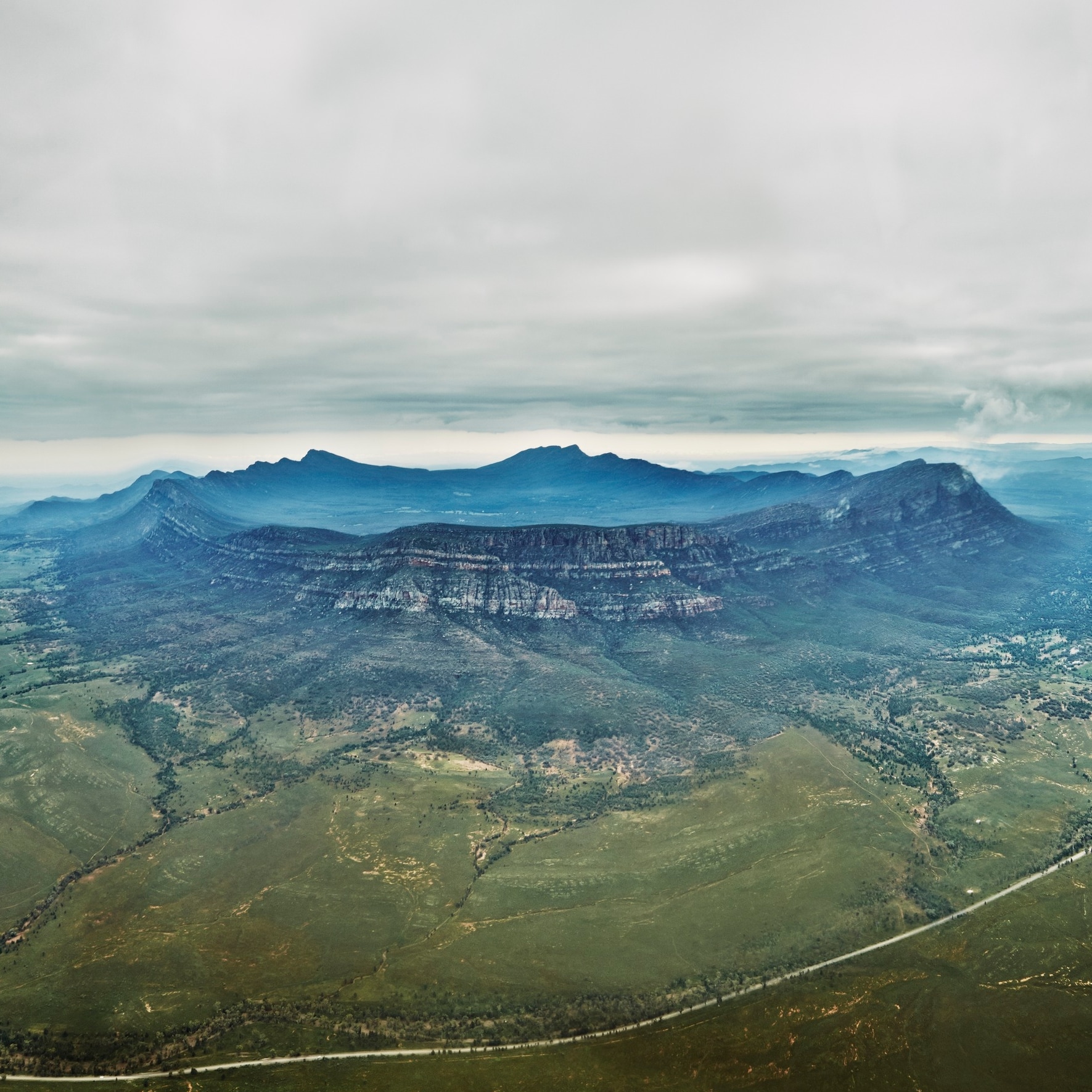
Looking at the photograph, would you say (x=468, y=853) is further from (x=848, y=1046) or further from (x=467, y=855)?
(x=848, y=1046)

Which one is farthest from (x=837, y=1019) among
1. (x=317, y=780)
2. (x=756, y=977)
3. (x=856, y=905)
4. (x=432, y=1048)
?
(x=317, y=780)

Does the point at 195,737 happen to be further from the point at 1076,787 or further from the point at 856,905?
the point at 1076,787

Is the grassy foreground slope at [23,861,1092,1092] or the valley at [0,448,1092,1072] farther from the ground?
the valley at [0,448,1092,1072]

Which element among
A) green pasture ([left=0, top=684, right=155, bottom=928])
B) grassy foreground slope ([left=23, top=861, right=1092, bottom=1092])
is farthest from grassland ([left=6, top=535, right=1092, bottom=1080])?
grassy foreground slope ([left=23, top=861, right=1092, bottom=1092])

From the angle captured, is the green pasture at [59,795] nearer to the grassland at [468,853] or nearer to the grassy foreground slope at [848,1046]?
the grassland at [468,853]

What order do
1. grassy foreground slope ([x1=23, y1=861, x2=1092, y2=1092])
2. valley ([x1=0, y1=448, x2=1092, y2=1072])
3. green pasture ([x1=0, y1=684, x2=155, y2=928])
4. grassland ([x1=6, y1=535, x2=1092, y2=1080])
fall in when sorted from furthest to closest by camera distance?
green pasture ([x1=0, y1=684, x2=155, y2=928]), grassland ([x1=6, y1=535, x2=1092, y2=1080]), valley ([x1=0, y1=448, x2=1092, y2=1072]), grassy foreground slope ([x1=23, y1=861, x2=1092, y2=1092])

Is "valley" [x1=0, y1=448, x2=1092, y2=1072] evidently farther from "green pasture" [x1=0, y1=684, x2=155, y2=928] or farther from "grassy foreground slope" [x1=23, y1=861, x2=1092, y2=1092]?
"grassy foreground slope" [x1=23, y1=861, x2=1092, y2=1092]

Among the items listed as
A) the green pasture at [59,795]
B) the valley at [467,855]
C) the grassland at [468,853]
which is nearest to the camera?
the valley at [467,855]

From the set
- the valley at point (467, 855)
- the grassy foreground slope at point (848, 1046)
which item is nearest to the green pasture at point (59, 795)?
the valley at point (467, 855)

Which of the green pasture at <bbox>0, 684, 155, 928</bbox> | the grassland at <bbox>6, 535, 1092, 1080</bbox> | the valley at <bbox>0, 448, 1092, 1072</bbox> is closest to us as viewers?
the valley at <bbox>0, 448, 1092, 1072</bbox>

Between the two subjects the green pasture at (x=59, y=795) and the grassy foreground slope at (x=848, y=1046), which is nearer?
the grassy foreground slope at (x=848, y=1046)

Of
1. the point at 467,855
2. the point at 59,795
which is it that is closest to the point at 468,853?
the point at 467,855
